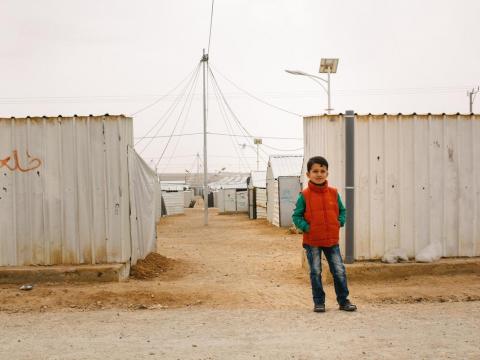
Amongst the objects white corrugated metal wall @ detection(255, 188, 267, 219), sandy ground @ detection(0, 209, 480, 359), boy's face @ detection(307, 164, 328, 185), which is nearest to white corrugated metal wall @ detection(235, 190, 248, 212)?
white corrugated metal wall @ detection(255, 188, 267, 219)

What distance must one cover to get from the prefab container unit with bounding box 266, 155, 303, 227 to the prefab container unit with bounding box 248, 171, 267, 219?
2352 millimetres

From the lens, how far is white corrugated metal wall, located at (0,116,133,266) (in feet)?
28.2

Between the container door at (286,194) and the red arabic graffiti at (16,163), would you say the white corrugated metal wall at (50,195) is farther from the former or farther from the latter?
the container door at (286,194)

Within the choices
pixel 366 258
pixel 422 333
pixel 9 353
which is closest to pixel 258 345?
pixel 422 333

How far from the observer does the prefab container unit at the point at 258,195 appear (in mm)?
30237

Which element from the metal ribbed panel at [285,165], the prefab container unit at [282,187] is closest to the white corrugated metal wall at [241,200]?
the prefab container unit at [282,187]

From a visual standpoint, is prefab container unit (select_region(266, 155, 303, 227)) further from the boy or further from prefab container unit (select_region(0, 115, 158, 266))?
the boy

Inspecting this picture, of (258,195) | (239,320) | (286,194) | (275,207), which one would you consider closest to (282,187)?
(286,194)

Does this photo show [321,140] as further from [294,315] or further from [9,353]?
[9,353]

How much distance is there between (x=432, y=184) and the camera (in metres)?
8.75

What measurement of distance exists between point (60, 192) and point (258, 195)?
23.1 m

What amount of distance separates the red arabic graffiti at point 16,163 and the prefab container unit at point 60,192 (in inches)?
0.6

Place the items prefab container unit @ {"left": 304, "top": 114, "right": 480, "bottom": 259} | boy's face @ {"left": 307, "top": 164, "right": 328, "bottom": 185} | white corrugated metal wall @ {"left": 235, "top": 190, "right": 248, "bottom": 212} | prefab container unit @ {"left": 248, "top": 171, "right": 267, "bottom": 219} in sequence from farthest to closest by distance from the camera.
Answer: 1. white corrugated metal wall @ {"left": 235, "top": 190, "right": 248, "bottom": 212}
2. prefab container unit @ {"left": 248, "top": 171, "right": 267, "bottom": 219}
3. prefab container unit @ {"left": 304, "top": 114, "right": 480, "bottom": 259}
4. boy's face @ {"left": 307, "top": 164, "right": 328, "bottom": 185}

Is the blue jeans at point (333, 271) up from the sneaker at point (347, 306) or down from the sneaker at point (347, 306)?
up
